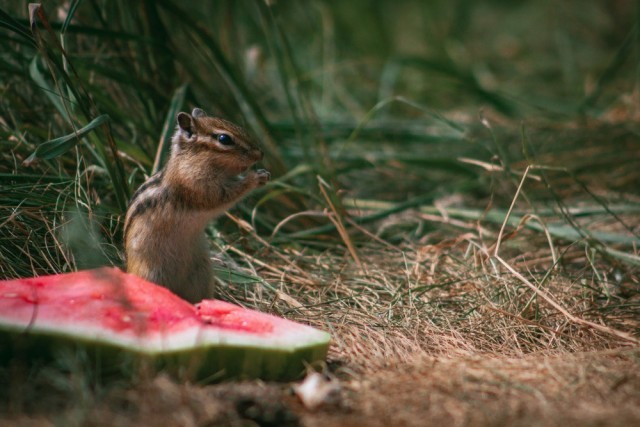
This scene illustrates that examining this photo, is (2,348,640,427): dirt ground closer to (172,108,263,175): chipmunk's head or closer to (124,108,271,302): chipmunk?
(124,108,271,302): chipmunk

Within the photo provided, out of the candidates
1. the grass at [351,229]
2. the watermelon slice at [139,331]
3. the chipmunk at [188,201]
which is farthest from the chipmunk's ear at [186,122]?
the watermelon slice at [139,331]

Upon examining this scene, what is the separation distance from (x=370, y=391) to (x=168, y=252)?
1.06 m

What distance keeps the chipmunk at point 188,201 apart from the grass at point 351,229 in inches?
11.3

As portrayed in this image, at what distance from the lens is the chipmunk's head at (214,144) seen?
2969 millimetres

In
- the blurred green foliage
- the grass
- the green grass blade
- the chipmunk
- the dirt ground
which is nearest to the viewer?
the dirt ground

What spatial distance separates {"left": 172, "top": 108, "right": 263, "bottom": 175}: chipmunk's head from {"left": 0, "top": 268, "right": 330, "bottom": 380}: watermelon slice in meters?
0.72

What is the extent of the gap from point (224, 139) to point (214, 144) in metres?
0.05

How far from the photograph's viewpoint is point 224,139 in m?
2.97

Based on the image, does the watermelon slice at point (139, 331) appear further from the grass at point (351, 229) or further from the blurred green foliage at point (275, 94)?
the blurred green foliage at point (275, 94)

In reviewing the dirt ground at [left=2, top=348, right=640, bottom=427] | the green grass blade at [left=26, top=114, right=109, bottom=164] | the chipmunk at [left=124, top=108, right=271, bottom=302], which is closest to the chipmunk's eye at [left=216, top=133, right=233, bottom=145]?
the chipmunk at [left=124, top=108, right=271, bottom=302]

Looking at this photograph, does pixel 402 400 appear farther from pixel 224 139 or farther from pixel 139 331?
pixel 224 139

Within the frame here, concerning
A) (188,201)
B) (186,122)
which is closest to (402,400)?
(188,201)

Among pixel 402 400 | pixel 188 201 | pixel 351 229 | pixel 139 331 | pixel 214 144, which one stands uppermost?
pixel 214 144

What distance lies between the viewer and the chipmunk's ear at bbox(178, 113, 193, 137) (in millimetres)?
2971
